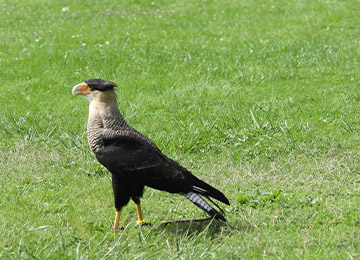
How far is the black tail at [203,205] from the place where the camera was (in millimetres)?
4262

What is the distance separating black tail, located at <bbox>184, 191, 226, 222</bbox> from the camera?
4262mm

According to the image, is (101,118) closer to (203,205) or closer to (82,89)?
(82,89)

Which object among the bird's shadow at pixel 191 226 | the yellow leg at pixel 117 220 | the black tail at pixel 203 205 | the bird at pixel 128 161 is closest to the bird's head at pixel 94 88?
Result: the bird at pixel 128 161

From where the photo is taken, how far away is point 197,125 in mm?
6938

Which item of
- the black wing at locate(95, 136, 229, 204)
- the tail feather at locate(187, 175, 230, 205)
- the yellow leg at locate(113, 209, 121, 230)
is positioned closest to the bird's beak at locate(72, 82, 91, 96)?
the black wing at locate(95, 136, 229, 204)

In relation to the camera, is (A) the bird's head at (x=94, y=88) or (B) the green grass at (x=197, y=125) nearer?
(B) the green grass at (x=197, y=125)

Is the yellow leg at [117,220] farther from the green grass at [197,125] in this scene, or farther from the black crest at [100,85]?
the black crest at [100,85]

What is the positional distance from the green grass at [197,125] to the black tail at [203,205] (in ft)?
0.55

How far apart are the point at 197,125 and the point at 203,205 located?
8.92 ft

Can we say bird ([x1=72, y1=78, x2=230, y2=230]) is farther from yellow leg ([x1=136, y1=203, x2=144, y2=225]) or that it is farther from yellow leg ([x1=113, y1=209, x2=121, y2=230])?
yellow leg ([x1=136, y1=203, x2=144, y2=225])

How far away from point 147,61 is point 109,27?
104 inches

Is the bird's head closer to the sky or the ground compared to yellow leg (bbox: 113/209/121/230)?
closer to the sky

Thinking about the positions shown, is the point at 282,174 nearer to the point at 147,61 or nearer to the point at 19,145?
the point at 19,145

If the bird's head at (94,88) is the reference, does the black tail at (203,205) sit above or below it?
below
